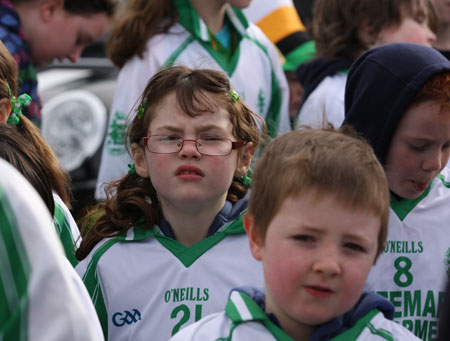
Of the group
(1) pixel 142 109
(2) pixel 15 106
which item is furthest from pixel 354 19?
(2) pixel 15 106

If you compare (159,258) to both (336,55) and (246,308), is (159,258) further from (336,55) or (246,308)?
(336,55)

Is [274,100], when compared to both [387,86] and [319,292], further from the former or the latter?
[319,292]

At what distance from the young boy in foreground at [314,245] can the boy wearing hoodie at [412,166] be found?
0.69m

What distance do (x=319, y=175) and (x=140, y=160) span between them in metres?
1.18

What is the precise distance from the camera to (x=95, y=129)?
715 centimetres

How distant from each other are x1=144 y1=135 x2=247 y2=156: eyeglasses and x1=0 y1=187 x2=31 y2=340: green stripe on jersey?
1505 mm

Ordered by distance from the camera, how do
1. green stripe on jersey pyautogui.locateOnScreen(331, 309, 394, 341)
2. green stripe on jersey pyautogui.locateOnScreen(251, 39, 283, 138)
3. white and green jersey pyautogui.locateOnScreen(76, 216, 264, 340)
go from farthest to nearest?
green stripe on jersey pyautogui.locateOnScreen(251, 39, 283, 138) → white and green jersey pyautogui.locateOnScreen(76, 216, 264, 340) → green stripe on jersey pyautogui.locateOnScreen(331, 309, 394, 341)

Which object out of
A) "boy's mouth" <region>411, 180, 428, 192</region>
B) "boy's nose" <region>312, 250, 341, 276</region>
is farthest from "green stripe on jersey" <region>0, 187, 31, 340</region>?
"boy's mouth" <region>411, 180, 428, 192</region>

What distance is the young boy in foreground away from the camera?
2125 mm

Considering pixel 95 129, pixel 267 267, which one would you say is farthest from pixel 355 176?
pixel 95 129

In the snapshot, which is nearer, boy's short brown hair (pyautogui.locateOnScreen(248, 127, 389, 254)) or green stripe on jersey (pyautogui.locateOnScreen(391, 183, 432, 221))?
boy's short brown hair (pyautogui.locateOnScreen(248, 127, 389, 254))

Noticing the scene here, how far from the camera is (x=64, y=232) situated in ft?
11.0

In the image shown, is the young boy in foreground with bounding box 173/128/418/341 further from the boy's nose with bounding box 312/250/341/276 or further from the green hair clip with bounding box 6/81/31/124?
the green hair clip with bounding box 6/81/31/124

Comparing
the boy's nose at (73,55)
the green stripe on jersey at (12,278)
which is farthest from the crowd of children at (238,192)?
the boy's nose at (73,55)
